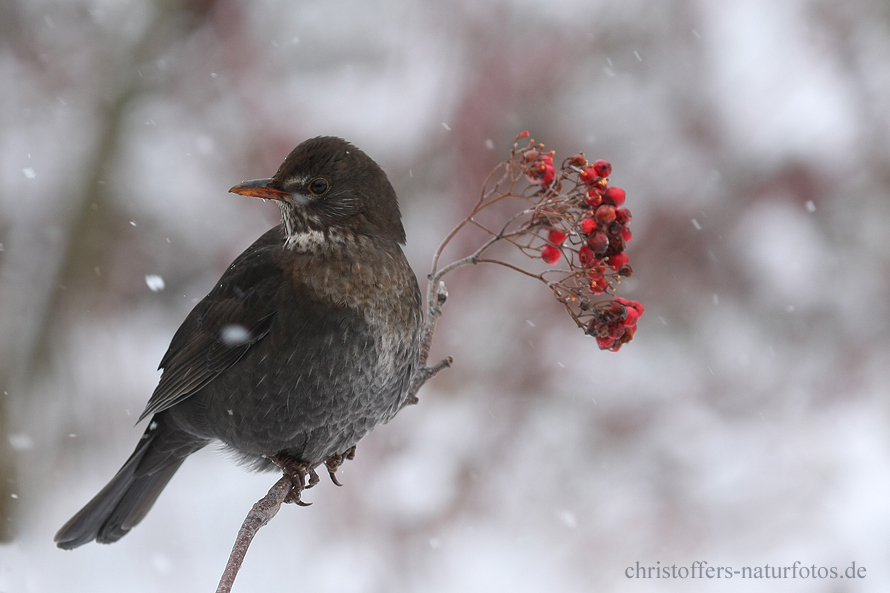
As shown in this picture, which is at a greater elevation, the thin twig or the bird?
the bird

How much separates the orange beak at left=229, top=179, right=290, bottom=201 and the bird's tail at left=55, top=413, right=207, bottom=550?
1.18 m

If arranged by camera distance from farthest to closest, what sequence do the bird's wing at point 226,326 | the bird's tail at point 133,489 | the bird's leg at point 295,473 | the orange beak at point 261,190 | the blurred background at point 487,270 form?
the blurred background at point 487,270
the bird's tail at point 133,489
the bird's wing at point 226,326
the bird's leg at point 295,473
the orange beak at point 261,190

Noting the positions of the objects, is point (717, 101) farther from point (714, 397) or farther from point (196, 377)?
point (196, 377)

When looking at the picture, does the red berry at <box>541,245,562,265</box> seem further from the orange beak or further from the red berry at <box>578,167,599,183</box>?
the orange beak

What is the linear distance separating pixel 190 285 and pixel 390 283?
350 centimetres

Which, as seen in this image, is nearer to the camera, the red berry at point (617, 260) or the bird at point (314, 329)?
the red berry at point (617, 260)

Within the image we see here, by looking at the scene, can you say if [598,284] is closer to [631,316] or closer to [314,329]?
[631,316]

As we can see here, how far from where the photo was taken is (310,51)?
5.42 metres

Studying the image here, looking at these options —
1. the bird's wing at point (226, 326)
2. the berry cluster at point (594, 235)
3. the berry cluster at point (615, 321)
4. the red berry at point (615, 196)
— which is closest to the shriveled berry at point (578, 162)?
the berry cluster at point (594, 235)

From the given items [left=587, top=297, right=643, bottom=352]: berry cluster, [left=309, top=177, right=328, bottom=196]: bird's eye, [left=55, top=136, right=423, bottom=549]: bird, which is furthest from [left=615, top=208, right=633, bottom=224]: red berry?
[left=309, top=177, right=328, bottom=196]: bird's eye

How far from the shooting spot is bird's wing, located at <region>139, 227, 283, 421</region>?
2.56 metres

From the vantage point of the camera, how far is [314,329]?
242 cm

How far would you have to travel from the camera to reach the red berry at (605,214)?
2057mm

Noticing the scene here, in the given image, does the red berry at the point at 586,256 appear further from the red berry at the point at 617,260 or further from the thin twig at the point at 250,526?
the thin twig at the point at 250,526
